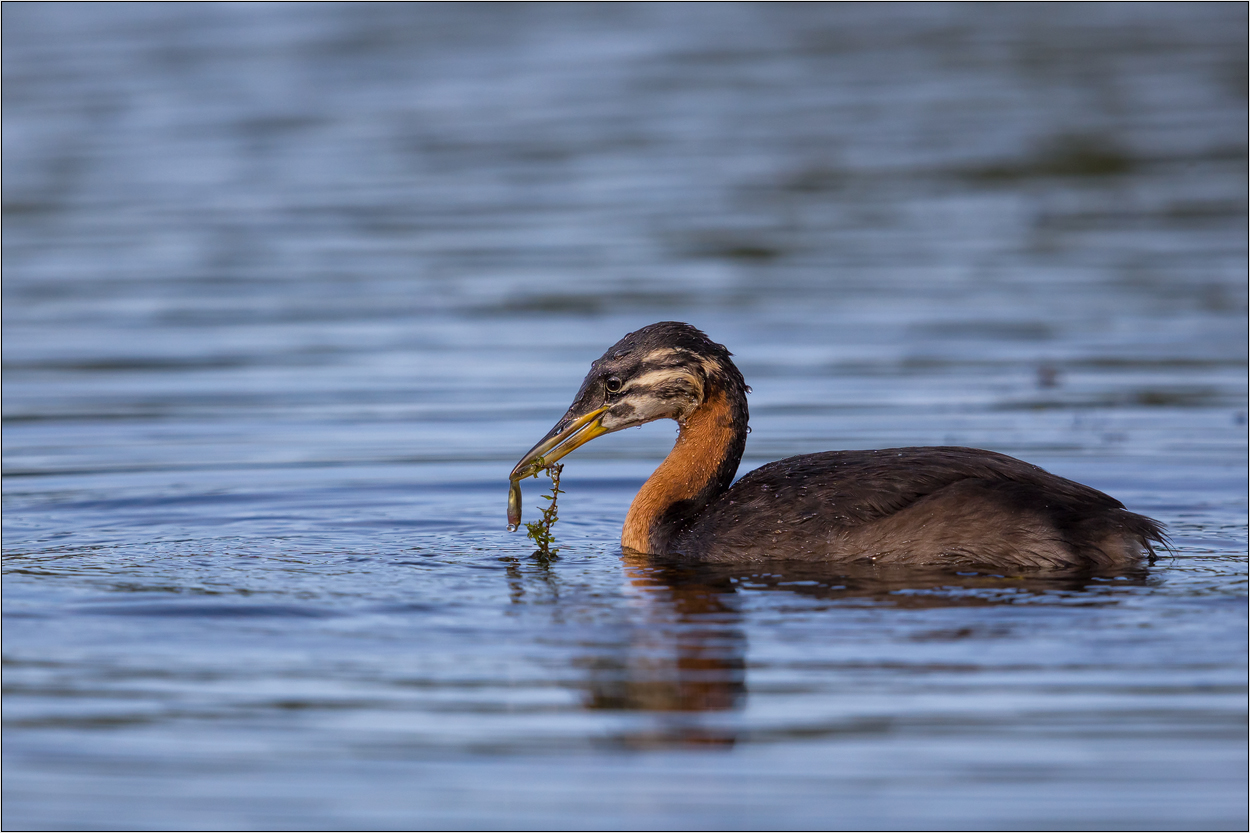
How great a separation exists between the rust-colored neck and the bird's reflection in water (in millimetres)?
414

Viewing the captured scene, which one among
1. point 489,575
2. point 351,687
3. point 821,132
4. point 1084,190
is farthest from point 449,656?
point 821,132

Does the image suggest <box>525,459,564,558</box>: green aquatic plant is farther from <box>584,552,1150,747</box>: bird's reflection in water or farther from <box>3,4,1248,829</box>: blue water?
<box>584,552,1150,747</box>: bird's reflection in water

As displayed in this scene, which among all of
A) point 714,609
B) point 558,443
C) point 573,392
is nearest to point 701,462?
point 558,443

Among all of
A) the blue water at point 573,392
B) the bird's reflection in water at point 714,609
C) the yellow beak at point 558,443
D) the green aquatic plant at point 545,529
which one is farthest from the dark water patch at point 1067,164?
the bird's reflection in water at point 714,609

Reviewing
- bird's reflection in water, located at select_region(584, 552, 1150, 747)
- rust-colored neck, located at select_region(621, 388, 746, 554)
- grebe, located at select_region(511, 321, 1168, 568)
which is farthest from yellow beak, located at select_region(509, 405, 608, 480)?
bird's reflection in water, located at select_region(584, 552, 1150, 747)

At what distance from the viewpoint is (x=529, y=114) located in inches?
1092

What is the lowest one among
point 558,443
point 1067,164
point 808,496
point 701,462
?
point 808,496

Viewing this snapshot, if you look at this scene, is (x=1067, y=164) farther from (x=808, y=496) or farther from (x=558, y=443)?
(x=808, y=496)

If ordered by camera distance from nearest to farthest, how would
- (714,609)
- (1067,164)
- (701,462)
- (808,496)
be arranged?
(714,609) → (808,496) → (701,462) → (1067,164)

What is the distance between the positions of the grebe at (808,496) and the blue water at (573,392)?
0.24 meters

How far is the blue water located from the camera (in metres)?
7.04

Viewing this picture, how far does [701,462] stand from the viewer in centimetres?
1088

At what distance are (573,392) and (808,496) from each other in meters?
5.13

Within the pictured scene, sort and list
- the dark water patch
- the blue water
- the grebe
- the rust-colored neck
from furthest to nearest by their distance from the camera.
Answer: the dark water patch → the rust-colored neck → the grebe → the blue water
